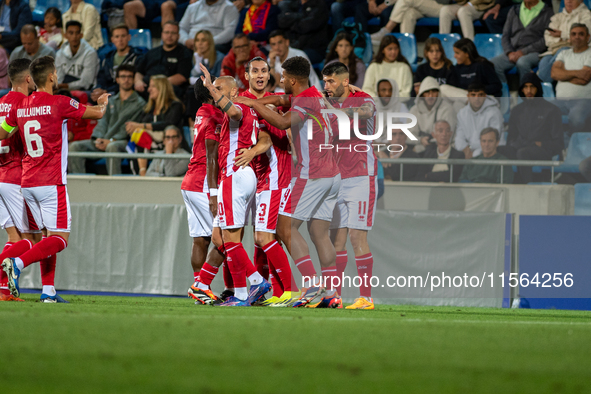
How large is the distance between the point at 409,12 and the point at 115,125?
524 cm

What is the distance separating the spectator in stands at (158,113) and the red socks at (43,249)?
410 centimetres

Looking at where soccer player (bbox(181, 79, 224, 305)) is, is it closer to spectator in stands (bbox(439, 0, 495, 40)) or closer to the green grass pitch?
the green grass pitch

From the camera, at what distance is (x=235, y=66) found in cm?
1141

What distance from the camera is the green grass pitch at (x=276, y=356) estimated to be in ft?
7.53

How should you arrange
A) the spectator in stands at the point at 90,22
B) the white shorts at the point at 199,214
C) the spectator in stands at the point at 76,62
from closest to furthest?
the white shorts at the point at 199,214 < the spectator in stands at the point at 76,62 < the spectator in stands at the point at 90,22

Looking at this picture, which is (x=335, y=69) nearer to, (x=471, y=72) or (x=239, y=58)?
(x=471, y=72)

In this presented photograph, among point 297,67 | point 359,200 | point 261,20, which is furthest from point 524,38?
point 297,67

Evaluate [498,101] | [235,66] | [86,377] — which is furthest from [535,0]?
[86,377]

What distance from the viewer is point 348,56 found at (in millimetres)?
10914

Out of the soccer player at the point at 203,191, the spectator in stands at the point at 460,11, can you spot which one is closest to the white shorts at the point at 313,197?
the soccer player at the point at 203,191

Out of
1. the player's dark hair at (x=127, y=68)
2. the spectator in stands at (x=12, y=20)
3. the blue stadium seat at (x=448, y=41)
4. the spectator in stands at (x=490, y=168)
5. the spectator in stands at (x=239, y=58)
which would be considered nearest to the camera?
the spectator in stands at (x=490, y=168)

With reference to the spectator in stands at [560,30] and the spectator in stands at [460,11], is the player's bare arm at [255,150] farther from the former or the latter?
the spectator in stands at [460,11]

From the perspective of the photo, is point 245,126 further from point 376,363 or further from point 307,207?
point 376,363

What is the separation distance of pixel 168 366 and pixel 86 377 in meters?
0.34
